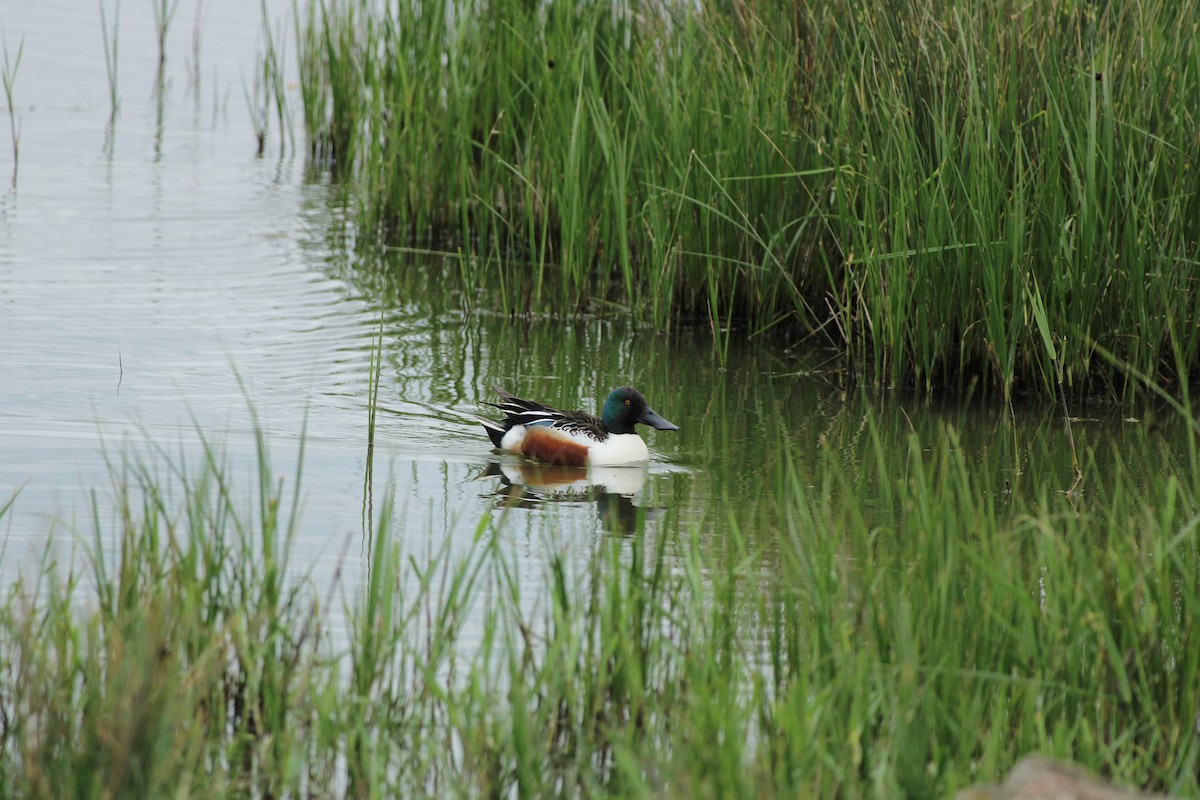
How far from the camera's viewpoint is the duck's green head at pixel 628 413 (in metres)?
7.26

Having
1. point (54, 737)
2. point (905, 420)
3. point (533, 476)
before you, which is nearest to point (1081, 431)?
point (905, 420)

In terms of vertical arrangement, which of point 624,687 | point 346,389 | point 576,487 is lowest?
point 576,487

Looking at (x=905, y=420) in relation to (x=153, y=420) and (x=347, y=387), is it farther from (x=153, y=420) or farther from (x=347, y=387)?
(x=153, y=420)

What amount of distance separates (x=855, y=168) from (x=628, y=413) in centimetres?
181

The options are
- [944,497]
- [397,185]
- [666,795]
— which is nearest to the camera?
[666,795]

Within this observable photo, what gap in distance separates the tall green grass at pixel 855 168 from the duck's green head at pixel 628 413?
4.06 ft

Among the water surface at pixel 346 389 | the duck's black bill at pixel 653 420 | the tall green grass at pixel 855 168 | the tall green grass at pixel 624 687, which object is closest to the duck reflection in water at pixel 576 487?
the water surface at pixel 346 389

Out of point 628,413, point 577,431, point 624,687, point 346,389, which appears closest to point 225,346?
point 346,389

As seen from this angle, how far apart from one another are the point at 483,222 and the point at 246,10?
A: 11.0 metres

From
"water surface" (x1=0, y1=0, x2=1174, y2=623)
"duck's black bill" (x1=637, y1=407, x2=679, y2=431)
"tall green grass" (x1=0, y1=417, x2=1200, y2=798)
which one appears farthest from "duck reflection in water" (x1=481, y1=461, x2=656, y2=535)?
"tall green grass" (x1=0, y1=417, x2=1200, y2=798)

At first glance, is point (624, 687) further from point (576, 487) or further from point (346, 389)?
point (346, 389)

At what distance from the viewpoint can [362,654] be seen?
3.79 m

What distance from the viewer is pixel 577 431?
7.21 metres

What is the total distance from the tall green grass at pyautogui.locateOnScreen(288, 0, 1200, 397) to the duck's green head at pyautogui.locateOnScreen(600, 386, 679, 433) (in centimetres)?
124
